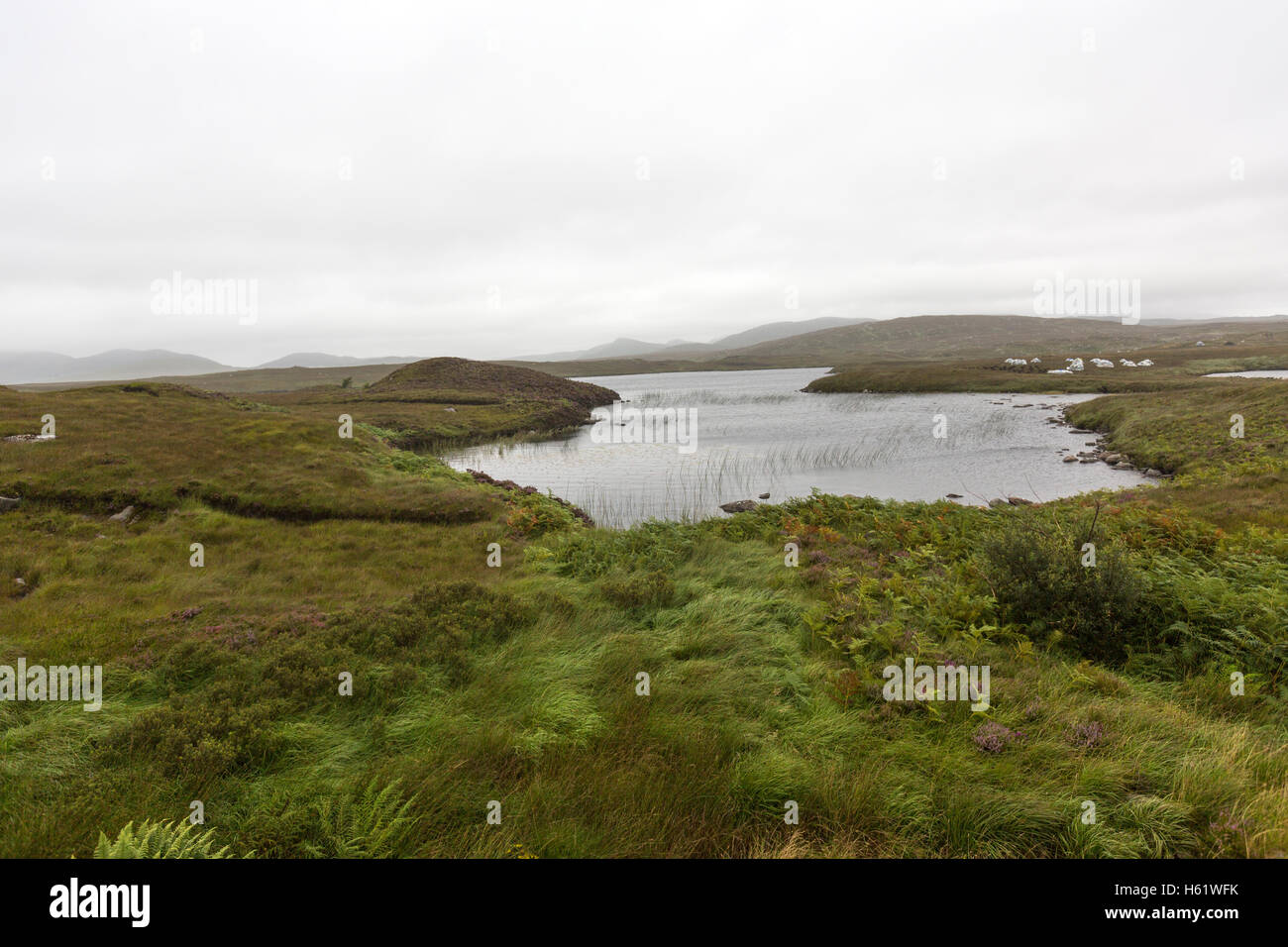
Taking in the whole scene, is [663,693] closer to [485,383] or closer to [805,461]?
[805,461]

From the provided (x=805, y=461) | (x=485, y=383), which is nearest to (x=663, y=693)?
(x=805, y=461)

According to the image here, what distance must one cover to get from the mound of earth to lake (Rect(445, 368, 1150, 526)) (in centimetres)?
2515

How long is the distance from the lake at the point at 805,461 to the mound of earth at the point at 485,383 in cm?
2515

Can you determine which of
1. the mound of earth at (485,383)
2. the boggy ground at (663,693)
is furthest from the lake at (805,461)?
the mound of earth at (485,383)

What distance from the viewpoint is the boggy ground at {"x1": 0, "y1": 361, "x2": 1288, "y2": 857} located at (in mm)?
4500

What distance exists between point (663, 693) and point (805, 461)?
27463mm

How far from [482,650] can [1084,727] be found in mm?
7978

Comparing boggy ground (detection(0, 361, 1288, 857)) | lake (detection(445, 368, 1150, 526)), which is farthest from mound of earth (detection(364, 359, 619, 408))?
boggy ground (detection(0, 361, 1288, 857))

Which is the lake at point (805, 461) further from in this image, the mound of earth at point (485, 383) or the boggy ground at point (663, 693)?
the mound of earth at point (485, 383)

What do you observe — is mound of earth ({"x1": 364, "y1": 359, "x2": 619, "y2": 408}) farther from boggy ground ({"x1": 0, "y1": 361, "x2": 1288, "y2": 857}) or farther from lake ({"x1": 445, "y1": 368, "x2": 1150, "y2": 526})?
boggy ground ({"x1": 0, "y1": 361, "x2": 1288, "y2": 857})

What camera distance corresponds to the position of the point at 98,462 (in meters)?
21.0

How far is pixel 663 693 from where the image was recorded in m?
6.90

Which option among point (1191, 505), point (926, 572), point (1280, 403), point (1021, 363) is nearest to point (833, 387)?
point (1021, 363)
